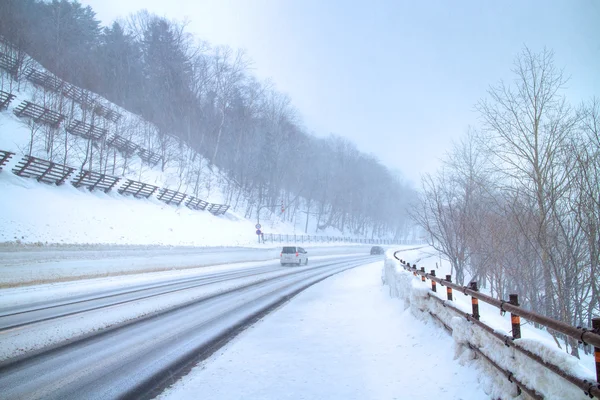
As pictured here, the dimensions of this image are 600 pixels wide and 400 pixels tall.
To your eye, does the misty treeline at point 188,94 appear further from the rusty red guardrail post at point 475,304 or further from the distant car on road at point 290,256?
the rusty red guardrail post at point 475,304

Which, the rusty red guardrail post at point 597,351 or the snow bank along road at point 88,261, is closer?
the rusty red guardrail post at point 597,351

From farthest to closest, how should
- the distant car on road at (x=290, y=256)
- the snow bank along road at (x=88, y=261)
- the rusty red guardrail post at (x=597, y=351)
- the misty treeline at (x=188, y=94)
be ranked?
the misty treeline at (x=188, y=94), the distant car on road at (x=290, y=256), the snow bank along road at (x=88, y=261), the rusty red guardrail post at (x=597, y=351)

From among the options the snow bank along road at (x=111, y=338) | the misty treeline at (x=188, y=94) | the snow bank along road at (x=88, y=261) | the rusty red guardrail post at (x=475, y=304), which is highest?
the misty treeline at (x=188, y=94)

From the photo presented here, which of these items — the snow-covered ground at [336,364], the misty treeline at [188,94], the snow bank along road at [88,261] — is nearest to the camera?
the snow-covered ground at [336,364]

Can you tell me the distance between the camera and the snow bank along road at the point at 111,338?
4.81 m

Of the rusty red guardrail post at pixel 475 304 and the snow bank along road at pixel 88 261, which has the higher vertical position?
the rusty red guardrail post at pixel 475 304

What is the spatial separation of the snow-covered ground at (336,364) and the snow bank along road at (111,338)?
0.61 metres

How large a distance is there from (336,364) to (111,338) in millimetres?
4495

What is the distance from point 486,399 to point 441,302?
234 centimetres

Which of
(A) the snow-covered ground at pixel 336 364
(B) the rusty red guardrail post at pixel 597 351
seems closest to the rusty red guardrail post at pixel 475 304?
(A) the snow-covered ground at pixel 336 364

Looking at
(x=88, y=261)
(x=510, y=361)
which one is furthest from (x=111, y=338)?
(x=88, y=261)

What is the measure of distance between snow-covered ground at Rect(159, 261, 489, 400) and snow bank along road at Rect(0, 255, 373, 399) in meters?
0.61

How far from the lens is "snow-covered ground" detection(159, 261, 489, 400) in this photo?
464 centimetres

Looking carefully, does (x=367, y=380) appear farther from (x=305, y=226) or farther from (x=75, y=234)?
(x=305, y=226)
